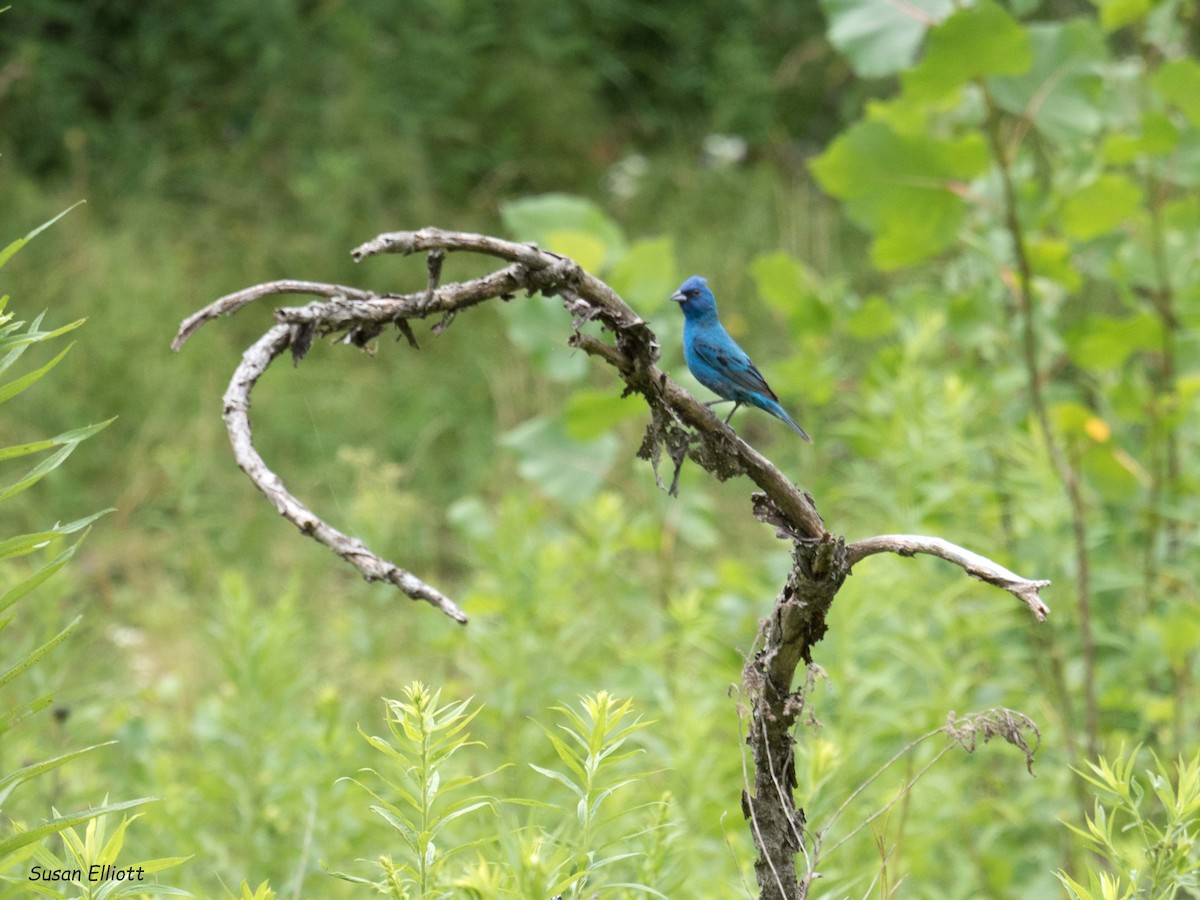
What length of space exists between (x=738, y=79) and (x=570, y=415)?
6.88 meters

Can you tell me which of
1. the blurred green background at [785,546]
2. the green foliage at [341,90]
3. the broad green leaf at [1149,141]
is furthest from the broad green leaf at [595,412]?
the green foliage at [341,90]

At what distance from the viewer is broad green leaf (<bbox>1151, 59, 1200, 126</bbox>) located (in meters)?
3.01

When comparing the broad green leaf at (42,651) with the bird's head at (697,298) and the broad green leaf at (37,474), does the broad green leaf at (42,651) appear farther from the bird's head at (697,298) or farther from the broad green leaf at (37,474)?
the bird's head at (697,298)

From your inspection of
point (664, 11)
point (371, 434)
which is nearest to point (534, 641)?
point (371, 434)

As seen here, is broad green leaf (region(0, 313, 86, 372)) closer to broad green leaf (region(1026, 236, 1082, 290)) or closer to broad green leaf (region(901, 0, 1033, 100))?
broad green leaf (region(901, 0, 1033, 100))

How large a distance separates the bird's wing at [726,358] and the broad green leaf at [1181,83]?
2258mm

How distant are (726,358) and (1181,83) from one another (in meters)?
2.30

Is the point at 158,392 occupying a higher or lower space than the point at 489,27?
lower

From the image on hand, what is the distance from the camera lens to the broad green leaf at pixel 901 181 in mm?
2566

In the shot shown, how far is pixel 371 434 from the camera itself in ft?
20.5

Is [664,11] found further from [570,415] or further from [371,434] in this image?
[570,415]

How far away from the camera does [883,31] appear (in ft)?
9.20

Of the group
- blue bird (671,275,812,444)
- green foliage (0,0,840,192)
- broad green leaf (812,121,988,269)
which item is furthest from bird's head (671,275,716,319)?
green foliage (0,0,840,192)

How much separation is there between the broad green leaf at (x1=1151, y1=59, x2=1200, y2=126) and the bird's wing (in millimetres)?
2258
